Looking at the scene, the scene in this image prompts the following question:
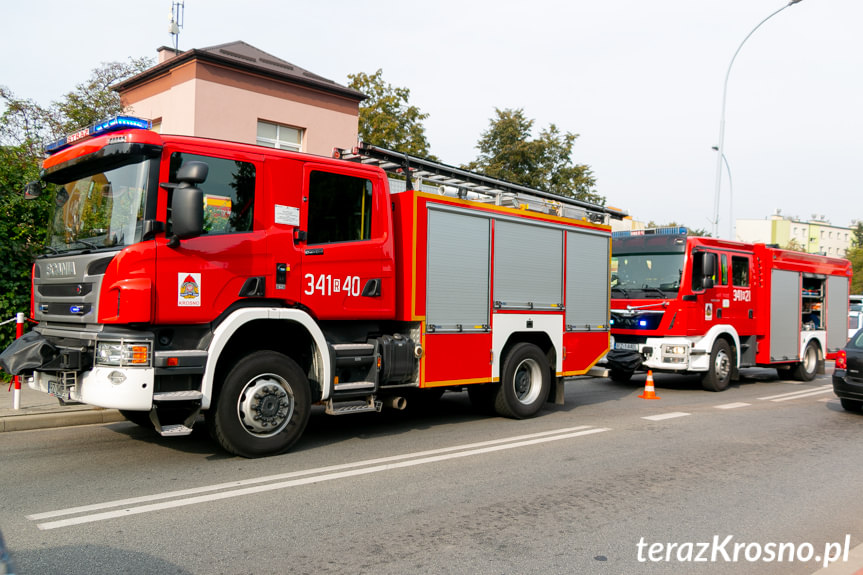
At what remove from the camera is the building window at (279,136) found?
18438mm

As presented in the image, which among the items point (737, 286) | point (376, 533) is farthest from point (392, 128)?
point (376, 533)

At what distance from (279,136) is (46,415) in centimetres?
1211

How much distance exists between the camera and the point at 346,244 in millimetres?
7203

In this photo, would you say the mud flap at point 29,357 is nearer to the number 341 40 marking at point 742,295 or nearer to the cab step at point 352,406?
the cab step at point 352,406

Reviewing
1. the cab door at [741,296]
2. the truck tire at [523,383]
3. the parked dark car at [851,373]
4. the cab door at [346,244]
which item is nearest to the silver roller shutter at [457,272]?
the cab door at [346,244]

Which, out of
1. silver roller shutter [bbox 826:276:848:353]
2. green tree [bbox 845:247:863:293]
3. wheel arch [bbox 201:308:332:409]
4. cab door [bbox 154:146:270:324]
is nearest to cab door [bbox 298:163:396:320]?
wheel arch [bbox 201:308:332:409]

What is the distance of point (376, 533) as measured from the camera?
463cm

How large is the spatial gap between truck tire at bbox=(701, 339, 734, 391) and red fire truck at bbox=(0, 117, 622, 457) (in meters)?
5.64

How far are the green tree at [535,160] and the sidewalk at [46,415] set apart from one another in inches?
993

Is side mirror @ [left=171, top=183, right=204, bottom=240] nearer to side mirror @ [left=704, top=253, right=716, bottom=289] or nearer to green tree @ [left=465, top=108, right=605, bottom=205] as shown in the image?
side mirror @ [left=704, top=253, right=716, bottom=289]

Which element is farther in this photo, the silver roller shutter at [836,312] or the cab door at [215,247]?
the silver roller shutter at [836,312]

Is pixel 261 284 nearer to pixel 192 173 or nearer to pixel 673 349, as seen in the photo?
pixel 192 173

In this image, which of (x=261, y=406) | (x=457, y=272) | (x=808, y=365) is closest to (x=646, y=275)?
(x=808, y=365)

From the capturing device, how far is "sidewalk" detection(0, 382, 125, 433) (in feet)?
25.4
